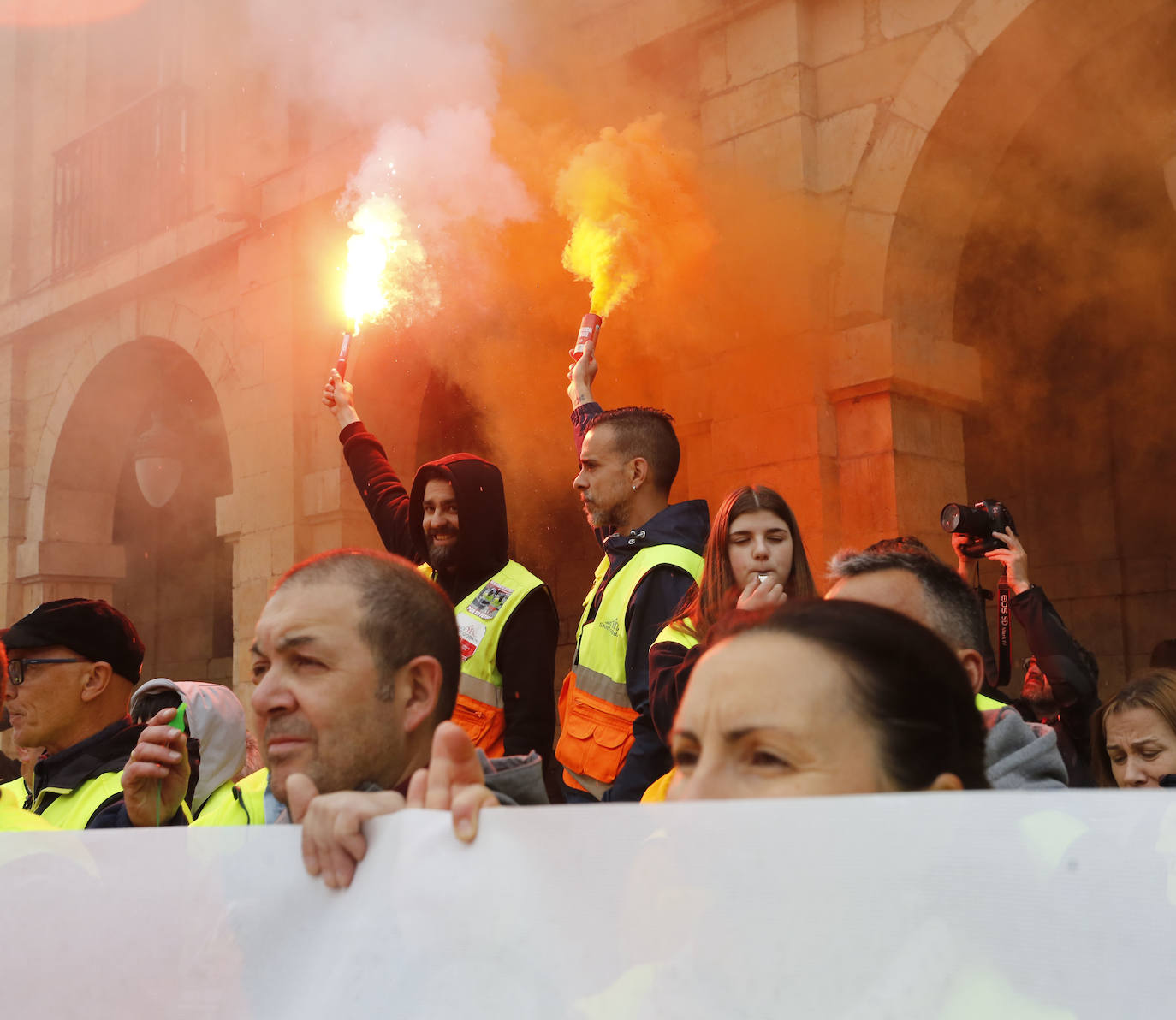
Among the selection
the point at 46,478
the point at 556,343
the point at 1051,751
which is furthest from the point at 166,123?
the point at 1051,751

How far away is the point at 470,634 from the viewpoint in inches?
138

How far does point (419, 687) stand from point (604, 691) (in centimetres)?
126

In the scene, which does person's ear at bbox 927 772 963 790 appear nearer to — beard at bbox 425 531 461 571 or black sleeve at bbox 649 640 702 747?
black sleeve at bbox 649 640 702 747

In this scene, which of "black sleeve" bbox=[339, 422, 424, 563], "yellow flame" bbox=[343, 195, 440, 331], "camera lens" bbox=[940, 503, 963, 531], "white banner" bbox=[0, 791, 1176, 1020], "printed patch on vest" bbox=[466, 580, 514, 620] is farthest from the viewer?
"yellow flame" bbox=[343, 195, 440, 331]

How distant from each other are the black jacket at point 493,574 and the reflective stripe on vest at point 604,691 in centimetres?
13

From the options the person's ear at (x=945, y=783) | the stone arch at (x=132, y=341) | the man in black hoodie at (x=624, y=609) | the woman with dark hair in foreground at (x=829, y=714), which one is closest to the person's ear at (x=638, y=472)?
the man in black hoodie at (x=624, y=609)

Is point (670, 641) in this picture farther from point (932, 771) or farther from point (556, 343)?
point (556, 343)

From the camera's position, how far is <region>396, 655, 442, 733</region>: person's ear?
191 centimetres

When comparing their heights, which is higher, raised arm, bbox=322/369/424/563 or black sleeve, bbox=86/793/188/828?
raised arm, bbox=322/369/424/563

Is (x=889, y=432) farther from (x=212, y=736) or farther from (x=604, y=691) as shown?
(x=212, y=736)

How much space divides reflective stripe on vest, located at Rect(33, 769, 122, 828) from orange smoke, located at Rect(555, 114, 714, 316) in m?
2.76

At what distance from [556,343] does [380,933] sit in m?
5.40

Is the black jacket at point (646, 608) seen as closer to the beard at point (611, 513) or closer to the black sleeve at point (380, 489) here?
the beard at point (611, 513)

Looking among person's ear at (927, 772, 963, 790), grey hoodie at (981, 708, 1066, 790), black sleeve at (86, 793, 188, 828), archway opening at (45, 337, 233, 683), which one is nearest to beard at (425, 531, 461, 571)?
black sleeve at (86, 793, 188, 828)
